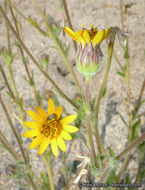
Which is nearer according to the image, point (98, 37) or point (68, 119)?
point (98, 37)

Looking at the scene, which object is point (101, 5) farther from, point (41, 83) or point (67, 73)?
point (41, 83)

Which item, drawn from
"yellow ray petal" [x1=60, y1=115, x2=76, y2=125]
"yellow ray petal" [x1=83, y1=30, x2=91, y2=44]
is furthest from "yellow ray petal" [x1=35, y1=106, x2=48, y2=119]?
"yellow ray petal" [x1=83, y1=30, x2=91, y2=44]

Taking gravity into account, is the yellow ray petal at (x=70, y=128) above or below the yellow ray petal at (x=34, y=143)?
above

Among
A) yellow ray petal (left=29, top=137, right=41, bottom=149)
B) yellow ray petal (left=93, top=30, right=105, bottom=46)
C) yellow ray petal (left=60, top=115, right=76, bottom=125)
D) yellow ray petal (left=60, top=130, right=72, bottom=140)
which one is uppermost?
yellow ray petal (left=93, top=30, right=105, bottom=46)

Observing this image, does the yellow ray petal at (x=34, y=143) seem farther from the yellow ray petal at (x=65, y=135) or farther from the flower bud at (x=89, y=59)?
the flower bud at (x=89, y=59)

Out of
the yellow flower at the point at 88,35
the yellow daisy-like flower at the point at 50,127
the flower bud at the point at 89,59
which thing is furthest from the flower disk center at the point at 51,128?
the yellow flower at the point at 88,35

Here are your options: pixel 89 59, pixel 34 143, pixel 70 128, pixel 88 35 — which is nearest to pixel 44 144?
pixel 34 143

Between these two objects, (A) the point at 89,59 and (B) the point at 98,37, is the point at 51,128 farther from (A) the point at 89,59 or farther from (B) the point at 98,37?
(B) the point at 98,37

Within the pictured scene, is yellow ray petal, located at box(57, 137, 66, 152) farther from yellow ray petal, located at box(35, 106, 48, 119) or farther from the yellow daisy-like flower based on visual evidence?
yellow ray petal, located at box(35, 106, 48, 119)
